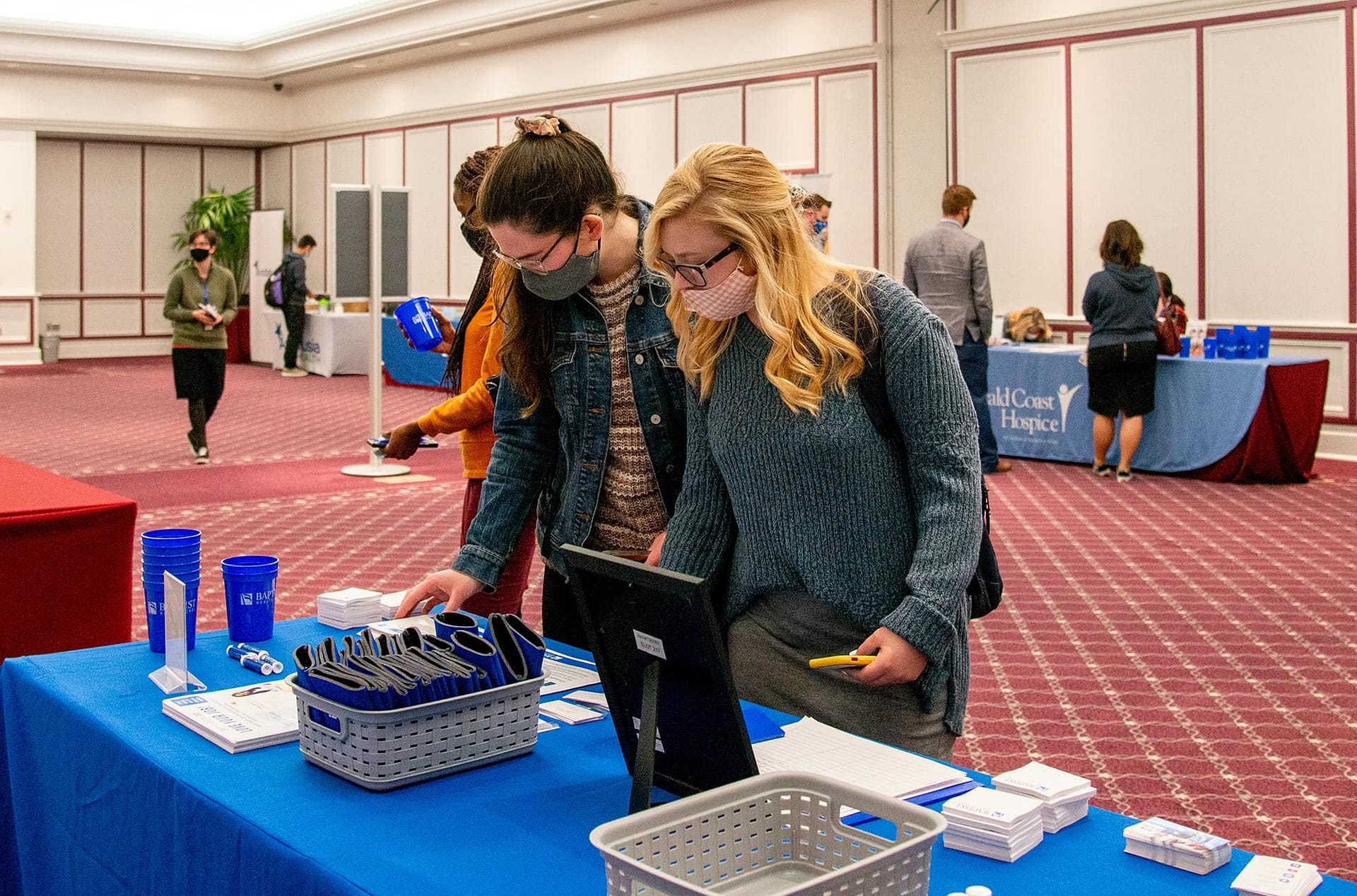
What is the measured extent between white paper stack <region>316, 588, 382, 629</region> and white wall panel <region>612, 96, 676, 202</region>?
1118 centimetres

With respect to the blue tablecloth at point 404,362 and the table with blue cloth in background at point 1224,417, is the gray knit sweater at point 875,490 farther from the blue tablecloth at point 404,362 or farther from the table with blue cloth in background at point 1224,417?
the blue tablecloth at point 404,362

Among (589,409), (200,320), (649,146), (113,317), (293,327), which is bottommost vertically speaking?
(589,409)

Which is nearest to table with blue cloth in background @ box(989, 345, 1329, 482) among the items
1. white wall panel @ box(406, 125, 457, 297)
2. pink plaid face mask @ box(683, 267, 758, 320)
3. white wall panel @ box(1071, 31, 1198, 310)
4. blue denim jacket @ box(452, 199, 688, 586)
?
white wall panel @ box(1071, 31, 1198, 310)

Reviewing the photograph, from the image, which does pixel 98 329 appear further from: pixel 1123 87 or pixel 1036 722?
pixel 1036 722

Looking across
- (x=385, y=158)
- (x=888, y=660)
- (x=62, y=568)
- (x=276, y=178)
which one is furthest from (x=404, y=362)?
(x=888, y=660)

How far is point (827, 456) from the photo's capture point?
1.88 meters

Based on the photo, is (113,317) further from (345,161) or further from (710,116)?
(710,116)

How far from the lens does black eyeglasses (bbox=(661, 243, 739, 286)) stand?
187 cm

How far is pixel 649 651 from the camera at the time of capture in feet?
5.00

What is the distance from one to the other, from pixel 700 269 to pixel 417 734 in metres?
0.71

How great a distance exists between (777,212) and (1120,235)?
6.58 metres

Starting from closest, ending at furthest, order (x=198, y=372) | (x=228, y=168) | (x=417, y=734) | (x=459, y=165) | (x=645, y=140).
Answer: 1. (x=417, y=734)
2. (x=198, y=372)
3. (x=645, y=140)
4. (x=459, y=165)
5. (x=228, y=168)

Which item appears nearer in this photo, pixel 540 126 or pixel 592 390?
pixel 540 126

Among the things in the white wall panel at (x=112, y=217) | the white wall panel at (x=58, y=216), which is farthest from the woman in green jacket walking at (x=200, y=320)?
the white wall panel at (x=112, y=217)
